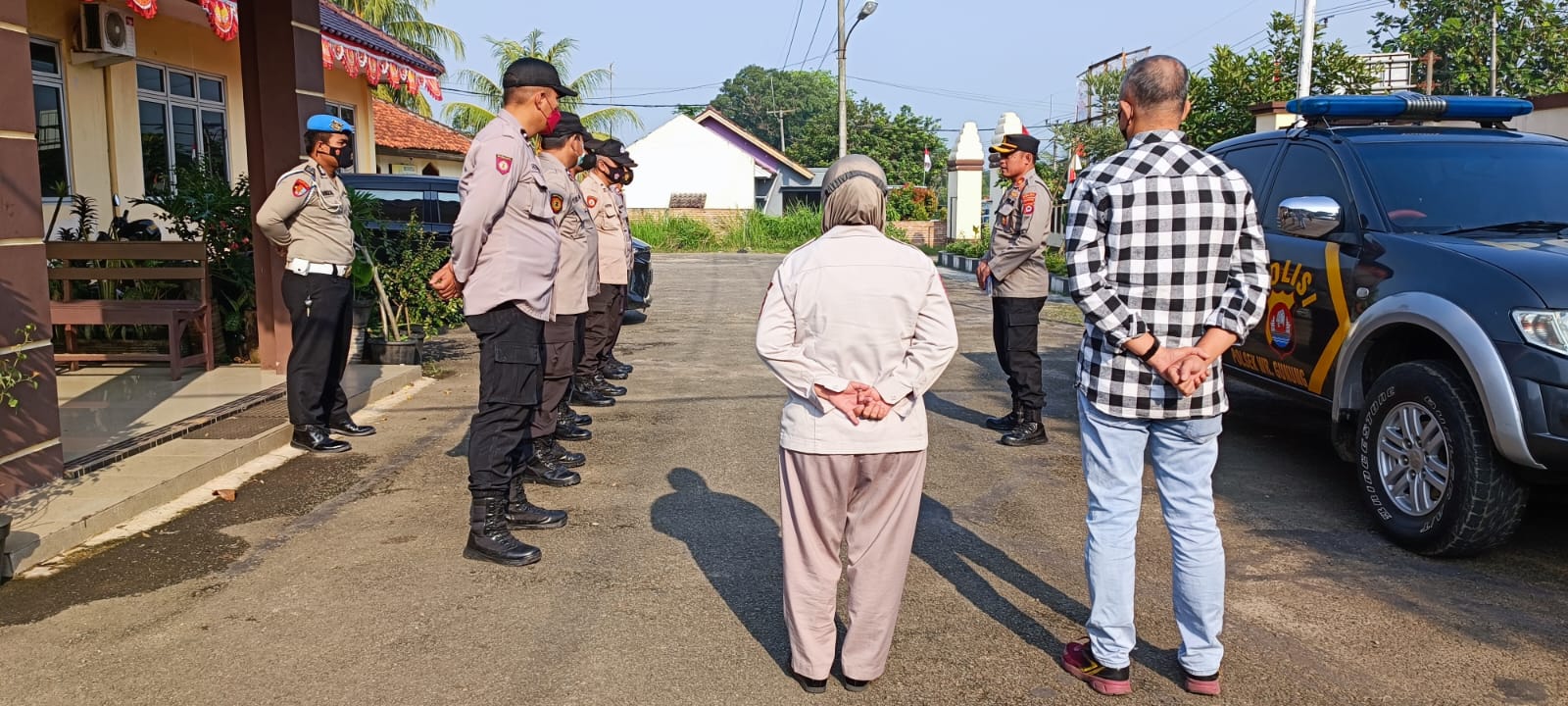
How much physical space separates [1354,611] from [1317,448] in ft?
9.46

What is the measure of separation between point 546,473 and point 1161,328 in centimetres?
354

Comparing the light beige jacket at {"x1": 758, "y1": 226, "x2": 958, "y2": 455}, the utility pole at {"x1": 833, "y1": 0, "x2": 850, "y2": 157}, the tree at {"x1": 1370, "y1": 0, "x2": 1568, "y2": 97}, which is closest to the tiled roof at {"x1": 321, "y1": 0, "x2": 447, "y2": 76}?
the light beige jacket at {"x1": 758, "y1": 226, "x2": 958, "y2": 455}

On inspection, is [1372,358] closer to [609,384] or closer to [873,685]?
[873,685]

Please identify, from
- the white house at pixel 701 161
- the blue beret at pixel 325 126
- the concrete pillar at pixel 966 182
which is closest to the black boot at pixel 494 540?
the blue beret at pixel 325 126

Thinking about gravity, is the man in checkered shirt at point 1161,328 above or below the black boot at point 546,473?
above

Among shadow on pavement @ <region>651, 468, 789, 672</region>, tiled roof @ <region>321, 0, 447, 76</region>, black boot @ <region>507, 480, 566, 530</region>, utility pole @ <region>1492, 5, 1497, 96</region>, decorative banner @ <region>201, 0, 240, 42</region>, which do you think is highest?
utility pole @ <region>1492, 5, 1497, 96</region>

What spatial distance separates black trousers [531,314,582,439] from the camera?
19.1 ft

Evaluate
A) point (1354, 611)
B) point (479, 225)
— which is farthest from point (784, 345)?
point (1354, 611)

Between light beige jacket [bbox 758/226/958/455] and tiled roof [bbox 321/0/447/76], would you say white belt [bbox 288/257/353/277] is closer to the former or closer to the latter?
light beige jacket [bbox 758/226/958/455]

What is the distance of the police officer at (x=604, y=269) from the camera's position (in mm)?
8117

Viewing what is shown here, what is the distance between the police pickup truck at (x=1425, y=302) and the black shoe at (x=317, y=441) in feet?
17.1

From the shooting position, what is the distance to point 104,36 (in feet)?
37.8

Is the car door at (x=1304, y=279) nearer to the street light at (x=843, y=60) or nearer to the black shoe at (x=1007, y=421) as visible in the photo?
the black shoe at (x=1007, y=421)

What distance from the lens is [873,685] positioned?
11.6ft
